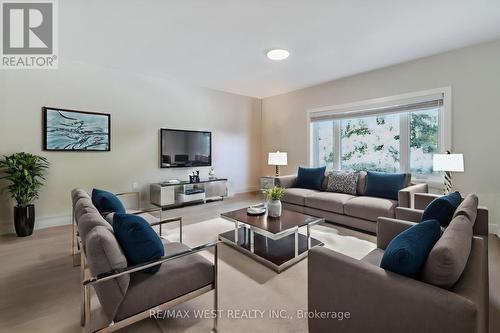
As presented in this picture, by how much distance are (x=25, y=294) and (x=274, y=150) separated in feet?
17.0

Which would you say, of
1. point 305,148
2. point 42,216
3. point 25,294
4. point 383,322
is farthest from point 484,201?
point 42,216

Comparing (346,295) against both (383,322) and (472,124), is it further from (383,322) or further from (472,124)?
(472,124)

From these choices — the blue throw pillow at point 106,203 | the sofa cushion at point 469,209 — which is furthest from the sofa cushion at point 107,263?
the sofa cushion at point 469,209

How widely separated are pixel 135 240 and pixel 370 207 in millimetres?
2973

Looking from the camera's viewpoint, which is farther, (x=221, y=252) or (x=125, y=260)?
(x=221, y=252)

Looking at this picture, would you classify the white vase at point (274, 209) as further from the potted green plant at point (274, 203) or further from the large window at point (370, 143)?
the large window at point (370, 143)

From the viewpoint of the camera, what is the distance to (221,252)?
2.74 meters

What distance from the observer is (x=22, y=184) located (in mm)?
3172

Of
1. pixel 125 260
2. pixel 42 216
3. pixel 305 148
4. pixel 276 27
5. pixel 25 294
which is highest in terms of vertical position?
pixel 276 27

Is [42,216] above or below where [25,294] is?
above

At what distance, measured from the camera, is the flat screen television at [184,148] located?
4.88 m

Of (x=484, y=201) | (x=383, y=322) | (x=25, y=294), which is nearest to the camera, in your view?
(x=383, y=322)

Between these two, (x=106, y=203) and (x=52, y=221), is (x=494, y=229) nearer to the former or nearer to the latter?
(x=106, y=203)

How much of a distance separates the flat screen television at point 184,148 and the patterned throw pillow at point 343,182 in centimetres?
276
